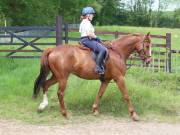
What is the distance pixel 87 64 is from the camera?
1073 cm

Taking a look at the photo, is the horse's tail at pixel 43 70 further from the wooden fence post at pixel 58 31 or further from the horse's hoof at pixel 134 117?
the wooden fence post at pixel 58 31

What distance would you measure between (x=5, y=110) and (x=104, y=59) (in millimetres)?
2546

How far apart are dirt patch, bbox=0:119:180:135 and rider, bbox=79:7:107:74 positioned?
1.30m

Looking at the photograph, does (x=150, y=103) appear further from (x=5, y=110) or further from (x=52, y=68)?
(x=5, y=110)

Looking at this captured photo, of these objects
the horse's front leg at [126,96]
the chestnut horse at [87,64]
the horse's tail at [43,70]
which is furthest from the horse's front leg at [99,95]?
the horse's tail at [43,70]

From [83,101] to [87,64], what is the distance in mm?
1165

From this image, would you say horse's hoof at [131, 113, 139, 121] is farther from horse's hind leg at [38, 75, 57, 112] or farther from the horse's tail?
the horse's tail

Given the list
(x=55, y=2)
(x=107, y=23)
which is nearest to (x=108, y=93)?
(x=55, y=2)

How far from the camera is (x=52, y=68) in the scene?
10750mm

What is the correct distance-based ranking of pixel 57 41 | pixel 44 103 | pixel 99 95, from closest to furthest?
pixel 44 103
pixel 99 95
pixel 57 41

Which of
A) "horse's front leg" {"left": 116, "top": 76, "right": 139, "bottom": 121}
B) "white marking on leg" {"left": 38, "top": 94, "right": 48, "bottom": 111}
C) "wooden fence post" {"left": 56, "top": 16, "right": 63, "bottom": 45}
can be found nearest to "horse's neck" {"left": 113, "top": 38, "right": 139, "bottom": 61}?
Answer: "horse's front leg" {"left": 116, "top": 76, "right": 139, "bottom": 121}

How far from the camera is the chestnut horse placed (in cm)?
1062

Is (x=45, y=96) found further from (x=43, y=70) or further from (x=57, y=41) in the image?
(x=57, y=41)

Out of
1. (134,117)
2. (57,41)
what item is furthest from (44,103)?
(57,41)
